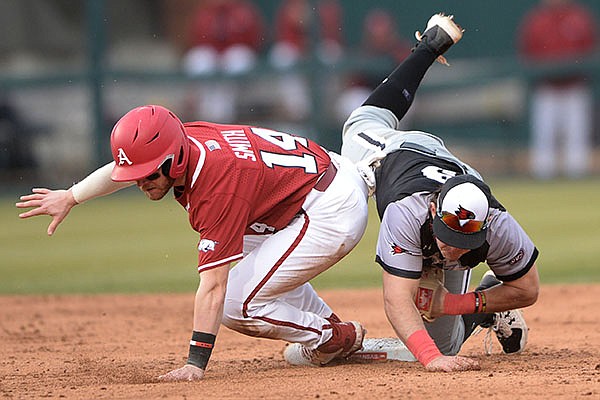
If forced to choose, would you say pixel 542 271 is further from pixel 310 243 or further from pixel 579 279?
pixel 310 243

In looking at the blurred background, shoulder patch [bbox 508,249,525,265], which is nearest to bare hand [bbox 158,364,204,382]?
shoulder patch [bbox 508,249,525,265]

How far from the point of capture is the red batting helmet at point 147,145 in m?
4.65

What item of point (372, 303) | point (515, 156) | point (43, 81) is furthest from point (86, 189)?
point (515, 156)

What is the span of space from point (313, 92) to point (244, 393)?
1082 centimetres

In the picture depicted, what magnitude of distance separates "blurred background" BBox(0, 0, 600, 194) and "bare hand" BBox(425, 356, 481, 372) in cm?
1003

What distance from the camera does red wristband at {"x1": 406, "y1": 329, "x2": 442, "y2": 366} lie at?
15.9 feet

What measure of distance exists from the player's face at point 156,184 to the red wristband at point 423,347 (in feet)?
4.24

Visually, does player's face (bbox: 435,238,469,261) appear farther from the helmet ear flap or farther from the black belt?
the helmet ear flap

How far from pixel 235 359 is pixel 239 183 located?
132 centimetres

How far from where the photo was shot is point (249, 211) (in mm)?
4789

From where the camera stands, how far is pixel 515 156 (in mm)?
17344

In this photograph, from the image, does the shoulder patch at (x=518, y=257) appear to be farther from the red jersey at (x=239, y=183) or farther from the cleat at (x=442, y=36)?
the cleat at (x=442, y=36)

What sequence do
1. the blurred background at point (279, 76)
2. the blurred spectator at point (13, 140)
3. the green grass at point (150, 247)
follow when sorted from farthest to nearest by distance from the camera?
the blurred background at point (279, 76) → the blurred spectator at point (13, 140) → the green grass at point (150, 247)

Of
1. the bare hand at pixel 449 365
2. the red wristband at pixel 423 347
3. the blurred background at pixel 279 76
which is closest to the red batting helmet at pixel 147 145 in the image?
the red wristband at pixel 423 347
